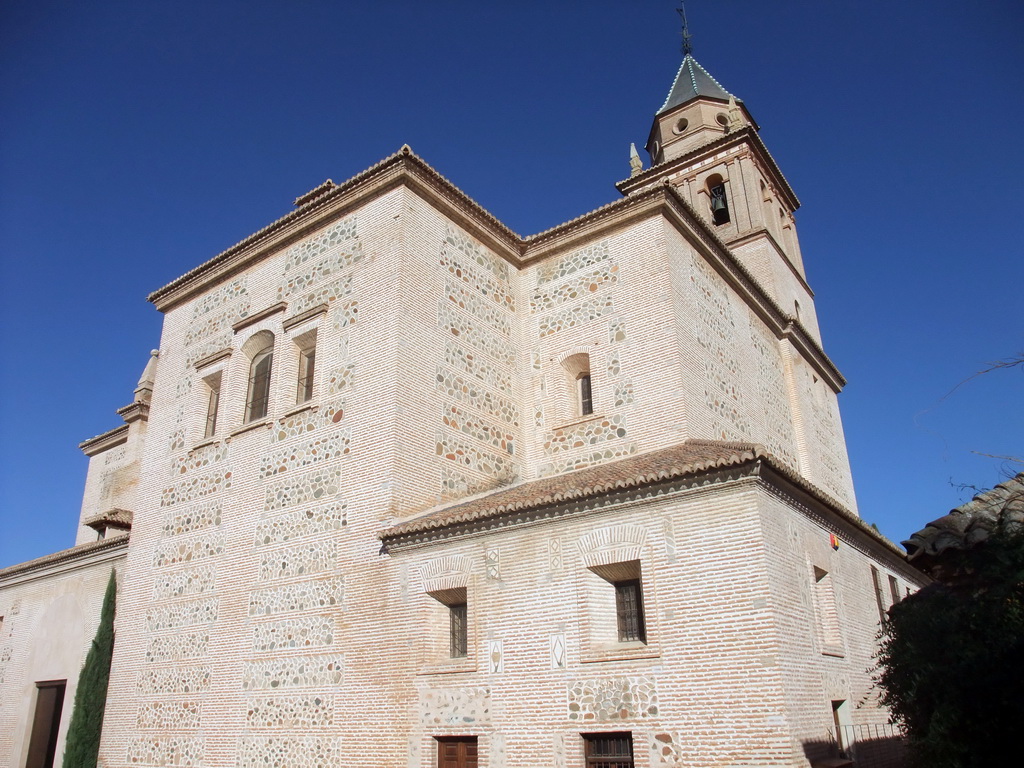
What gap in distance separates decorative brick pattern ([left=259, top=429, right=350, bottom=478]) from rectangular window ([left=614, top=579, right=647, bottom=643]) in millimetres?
4696

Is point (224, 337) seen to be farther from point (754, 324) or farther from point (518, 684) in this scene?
point (754, 324)

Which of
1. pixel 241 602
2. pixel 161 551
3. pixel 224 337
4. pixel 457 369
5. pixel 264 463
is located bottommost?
pixel 241 602

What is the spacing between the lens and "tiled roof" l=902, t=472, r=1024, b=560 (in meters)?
7.62

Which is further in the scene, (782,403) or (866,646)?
(782,403)

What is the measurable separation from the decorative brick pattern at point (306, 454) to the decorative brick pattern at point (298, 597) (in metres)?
1.82

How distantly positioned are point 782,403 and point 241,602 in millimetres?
10963

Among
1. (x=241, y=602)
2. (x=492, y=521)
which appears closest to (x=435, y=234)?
(x=492, y=521)

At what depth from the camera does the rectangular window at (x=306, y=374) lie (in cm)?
1305

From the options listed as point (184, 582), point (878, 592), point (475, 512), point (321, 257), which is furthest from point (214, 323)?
point (878, 592)

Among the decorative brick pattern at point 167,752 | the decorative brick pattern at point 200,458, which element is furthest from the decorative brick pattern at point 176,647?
the decorative brick pattern at point 200,458

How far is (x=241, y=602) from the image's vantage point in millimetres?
11922

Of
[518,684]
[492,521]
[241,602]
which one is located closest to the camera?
[518,684]

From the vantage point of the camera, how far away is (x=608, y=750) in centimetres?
827

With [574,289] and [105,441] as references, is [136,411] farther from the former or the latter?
[574,289]
